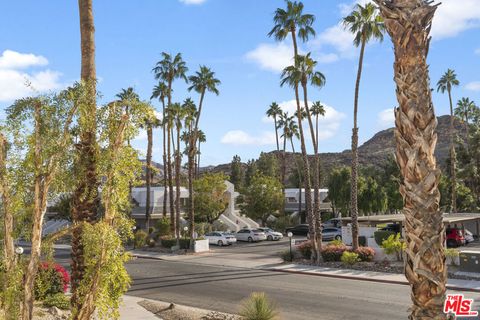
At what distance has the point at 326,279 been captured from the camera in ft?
77.7

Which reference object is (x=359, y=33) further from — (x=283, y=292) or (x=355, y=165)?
(x=283, y=292)

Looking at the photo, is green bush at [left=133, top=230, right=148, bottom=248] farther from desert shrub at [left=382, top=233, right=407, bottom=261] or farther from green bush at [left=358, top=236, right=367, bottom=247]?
desert shrub at [left=382, top=233, right=407, bottom=261]

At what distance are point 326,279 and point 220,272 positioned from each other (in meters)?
6.35

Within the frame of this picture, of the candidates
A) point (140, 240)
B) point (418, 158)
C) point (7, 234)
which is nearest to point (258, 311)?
point (7, 234)

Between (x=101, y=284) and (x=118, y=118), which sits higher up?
(x=118, y=118)

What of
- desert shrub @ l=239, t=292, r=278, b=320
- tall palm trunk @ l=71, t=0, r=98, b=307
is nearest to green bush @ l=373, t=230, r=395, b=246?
desert shrub @ l=239, t=292, r=278, b=320

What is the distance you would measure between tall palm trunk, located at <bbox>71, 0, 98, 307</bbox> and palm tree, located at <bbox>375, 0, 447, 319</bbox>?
639cm

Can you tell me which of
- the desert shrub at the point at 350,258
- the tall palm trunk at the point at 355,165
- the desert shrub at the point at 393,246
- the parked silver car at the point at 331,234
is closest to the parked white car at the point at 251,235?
the parked silver car at the point at 331,234

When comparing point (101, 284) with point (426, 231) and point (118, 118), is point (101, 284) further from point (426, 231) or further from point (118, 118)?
point (426, 231)

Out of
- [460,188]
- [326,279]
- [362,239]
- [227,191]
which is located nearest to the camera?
[326,279]

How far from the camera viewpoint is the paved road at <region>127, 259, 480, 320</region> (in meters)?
16.4

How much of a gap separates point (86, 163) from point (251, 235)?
123 ft

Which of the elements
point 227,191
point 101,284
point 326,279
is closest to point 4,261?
point 101,284

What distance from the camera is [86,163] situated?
10.3m
